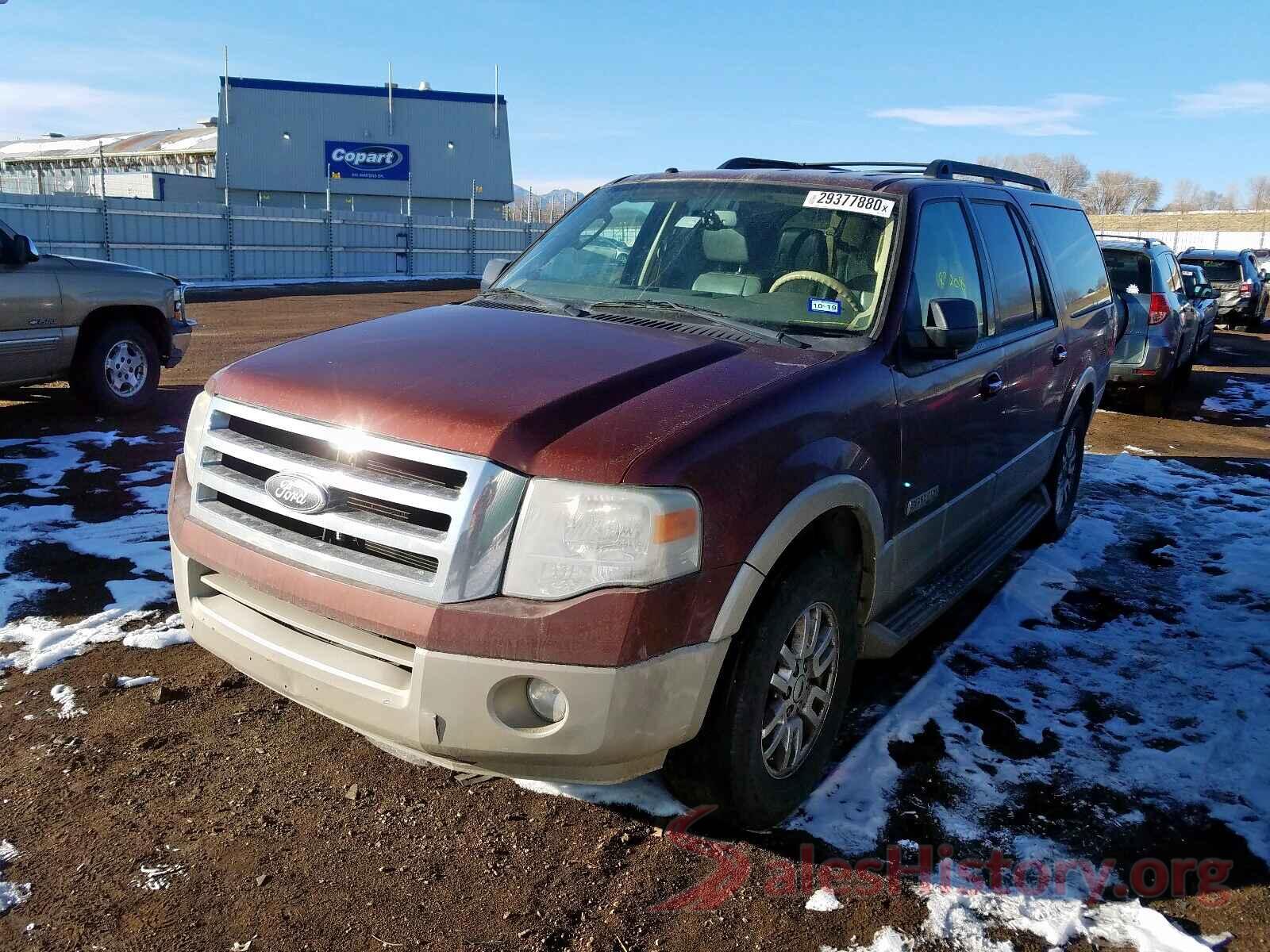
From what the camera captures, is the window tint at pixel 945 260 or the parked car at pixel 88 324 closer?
the window tint at pixel 945 260

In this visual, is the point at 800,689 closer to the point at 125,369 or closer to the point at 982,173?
the point at 982,173

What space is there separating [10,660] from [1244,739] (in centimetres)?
466

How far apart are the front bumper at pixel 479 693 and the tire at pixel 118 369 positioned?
6.18 m

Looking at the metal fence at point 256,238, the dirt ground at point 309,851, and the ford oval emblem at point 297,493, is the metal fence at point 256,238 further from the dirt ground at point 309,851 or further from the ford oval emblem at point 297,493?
the ford oval emblem at point 297,493

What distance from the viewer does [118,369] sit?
8297mm

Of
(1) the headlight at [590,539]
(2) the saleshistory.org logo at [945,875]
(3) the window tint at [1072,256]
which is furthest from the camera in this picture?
(3) the window tint at [1072,256]

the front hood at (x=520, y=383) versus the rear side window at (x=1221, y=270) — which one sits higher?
the rear side window at (x=1221, y=270)

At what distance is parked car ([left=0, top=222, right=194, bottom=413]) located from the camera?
24.0 ft

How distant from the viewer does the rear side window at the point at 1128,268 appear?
11.3 metres

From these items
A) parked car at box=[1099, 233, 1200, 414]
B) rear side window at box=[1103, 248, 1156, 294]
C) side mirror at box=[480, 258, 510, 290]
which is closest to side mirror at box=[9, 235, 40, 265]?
side mirror at box=[480, 258, 510, 290]

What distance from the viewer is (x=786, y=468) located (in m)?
2.84

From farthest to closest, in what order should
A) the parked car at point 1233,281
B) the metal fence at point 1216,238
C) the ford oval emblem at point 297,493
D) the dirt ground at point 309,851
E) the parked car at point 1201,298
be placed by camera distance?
1. the metal fence at point 1216,238
2. the parked car at point 1233,281
3. the parked car at point 1201,298
4. the ford oval emblem at point 297,493
5. the dirt ground at point 309,851

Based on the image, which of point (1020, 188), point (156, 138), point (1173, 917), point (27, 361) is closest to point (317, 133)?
point (156, 138)

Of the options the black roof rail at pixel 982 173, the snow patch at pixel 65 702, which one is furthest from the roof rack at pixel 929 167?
the snow patch at pixel 65 702
